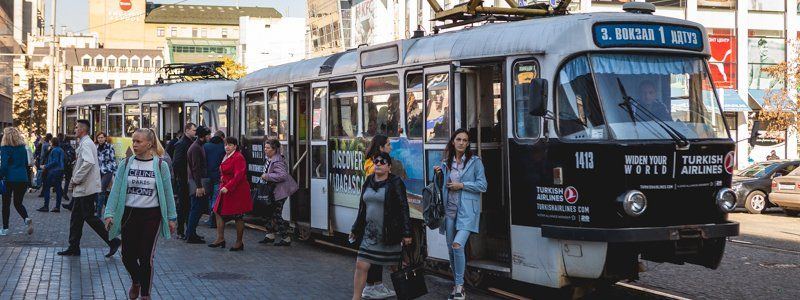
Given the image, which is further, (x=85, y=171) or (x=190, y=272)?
(x=85, y=171)

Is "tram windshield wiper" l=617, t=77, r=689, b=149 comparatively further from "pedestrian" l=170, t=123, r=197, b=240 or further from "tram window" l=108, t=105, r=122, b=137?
"tram window" l=108, t=105, r=122, b=137

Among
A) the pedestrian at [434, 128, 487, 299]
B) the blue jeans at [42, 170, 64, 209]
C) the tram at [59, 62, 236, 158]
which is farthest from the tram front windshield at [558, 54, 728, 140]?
the blue jeans at [42, 170, 64, 209]

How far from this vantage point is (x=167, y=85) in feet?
81.7

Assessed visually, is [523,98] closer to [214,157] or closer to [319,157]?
[319,157]

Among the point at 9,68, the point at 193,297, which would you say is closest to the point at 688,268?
the point at 193,297

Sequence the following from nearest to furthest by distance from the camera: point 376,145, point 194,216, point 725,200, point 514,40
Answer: point 725,200 → point 376,145 → point 514,40 → point 194,216

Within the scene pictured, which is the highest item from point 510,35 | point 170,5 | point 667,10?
point 170,5

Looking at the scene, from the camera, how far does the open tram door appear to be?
554 inches

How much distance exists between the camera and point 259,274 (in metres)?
11.7

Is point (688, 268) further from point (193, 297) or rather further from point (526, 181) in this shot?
point (193, 297)

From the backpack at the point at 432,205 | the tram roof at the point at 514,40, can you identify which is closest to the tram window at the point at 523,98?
the tram roof at the point at 514,40

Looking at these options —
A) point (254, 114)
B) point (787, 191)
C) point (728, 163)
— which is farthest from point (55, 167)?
point (787, 191)

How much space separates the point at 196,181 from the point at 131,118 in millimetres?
11716

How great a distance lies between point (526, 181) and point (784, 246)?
8.23 metres
